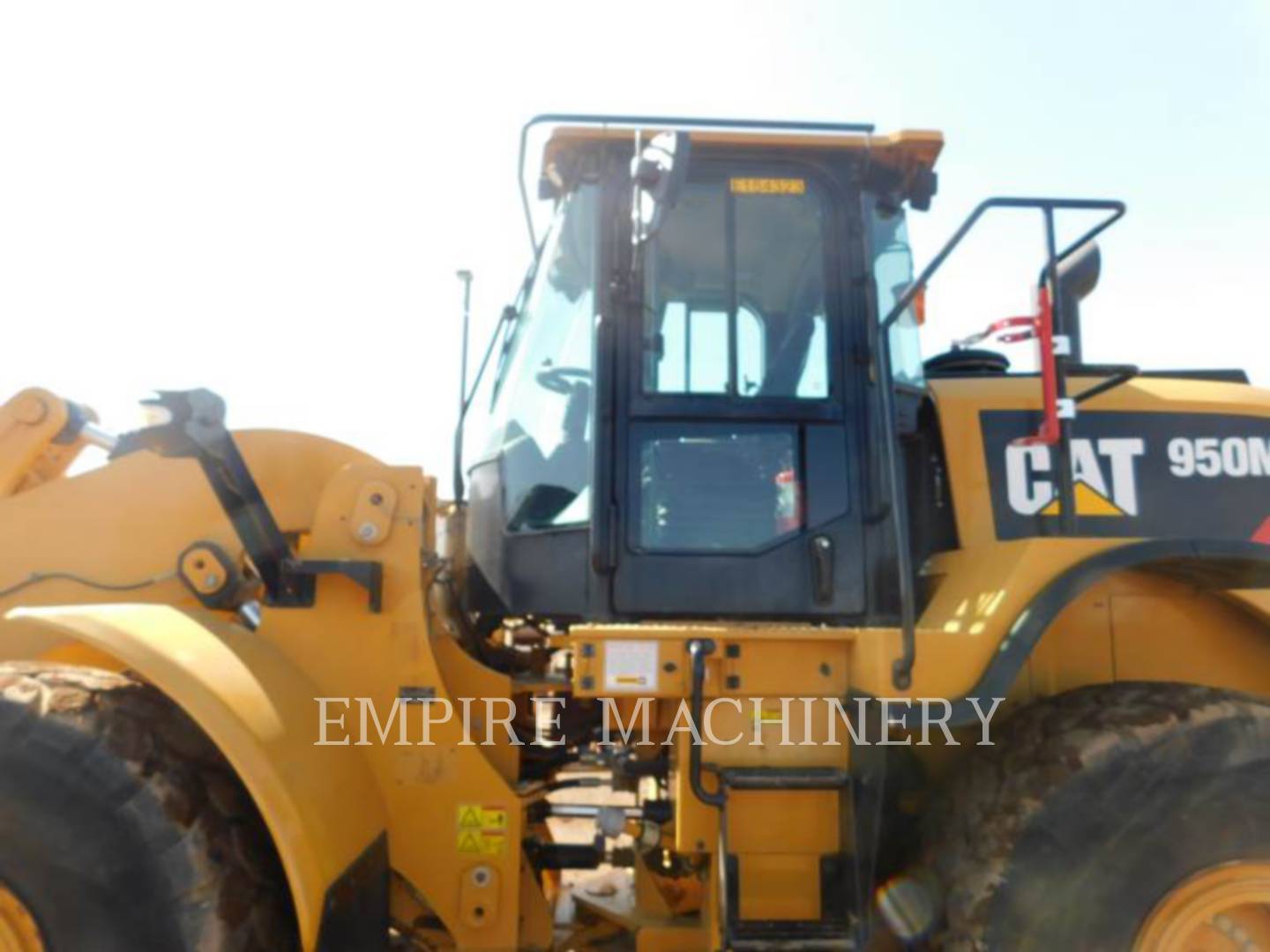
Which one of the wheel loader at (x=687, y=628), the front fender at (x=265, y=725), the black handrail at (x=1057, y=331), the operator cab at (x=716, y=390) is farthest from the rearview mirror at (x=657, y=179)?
the front fender at (x=265, y=725)

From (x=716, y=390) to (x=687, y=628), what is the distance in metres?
0.76

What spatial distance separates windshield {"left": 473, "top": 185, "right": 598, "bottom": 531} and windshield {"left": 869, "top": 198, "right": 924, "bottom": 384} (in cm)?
94

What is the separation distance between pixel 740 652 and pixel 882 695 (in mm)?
403

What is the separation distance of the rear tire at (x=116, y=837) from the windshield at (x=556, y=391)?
1242mm

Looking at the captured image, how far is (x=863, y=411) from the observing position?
10.3ft

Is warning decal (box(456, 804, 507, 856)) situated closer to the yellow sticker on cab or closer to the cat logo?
the cat logo

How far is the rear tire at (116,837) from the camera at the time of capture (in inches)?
97.2

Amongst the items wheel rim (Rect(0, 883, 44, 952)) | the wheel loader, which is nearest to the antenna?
the wheel loader

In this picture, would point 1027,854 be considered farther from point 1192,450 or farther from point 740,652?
point 1192,450

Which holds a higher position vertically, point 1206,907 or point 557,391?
point 557,391

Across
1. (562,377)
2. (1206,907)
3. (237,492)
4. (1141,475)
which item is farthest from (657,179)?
(1206,907)

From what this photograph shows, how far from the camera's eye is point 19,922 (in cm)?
248

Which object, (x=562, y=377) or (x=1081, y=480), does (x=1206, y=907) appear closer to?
(x=1081, y=480)

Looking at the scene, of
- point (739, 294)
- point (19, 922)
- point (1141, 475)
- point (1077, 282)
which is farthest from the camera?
point (1077, 282)
